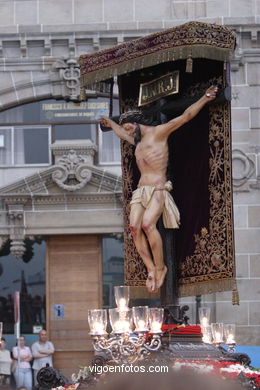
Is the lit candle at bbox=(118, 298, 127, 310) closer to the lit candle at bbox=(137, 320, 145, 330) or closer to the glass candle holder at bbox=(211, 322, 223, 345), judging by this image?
the lit candle at bbox=(137, 320, 145, 330)

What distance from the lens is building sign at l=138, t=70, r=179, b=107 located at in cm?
1124

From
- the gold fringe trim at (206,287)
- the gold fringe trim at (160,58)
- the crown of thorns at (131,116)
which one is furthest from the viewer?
the crown of thorns at (131,116)

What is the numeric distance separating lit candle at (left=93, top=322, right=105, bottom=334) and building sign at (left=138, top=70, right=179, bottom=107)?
2.91 metres

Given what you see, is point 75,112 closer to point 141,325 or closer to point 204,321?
point 204,321

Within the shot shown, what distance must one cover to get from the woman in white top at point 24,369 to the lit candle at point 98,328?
7.70 m

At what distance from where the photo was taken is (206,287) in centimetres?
1110

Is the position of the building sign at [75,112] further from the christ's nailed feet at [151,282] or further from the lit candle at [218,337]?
the christ's nailed feet at [151,282]

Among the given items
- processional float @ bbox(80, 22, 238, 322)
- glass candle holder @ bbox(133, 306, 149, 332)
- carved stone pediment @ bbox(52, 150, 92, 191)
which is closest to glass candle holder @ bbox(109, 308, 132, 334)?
glass candle holder @ bbox(133, 306, 149, 332)

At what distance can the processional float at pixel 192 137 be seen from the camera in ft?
35.7

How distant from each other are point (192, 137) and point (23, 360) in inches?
307

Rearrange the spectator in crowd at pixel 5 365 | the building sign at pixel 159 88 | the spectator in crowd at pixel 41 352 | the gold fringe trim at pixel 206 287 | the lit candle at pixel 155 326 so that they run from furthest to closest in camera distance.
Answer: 1. the spectator in crowd at pixel 41 352
2. the spectator in crowd at pixel 5 365
3. the building sign at pixel 159 88
4. the gold fringe trim at pixel 206 287
5. the lit candle at pixel 155 326

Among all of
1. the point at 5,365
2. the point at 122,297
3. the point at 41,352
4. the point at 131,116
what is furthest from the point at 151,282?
the point at 41,352

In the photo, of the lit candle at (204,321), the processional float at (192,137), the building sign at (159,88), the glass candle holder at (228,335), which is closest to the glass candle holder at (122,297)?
the processional float at (192,137)

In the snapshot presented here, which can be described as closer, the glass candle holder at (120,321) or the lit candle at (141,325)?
the lit candle at (141,325)
